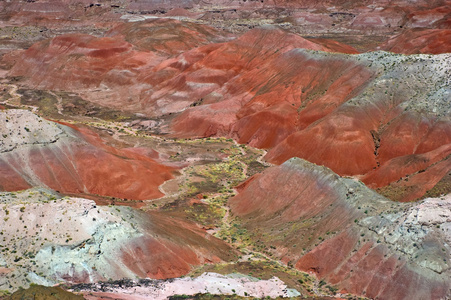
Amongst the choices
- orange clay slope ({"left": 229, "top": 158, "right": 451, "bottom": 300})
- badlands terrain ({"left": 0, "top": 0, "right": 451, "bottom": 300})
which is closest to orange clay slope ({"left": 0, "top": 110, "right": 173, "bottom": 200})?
badlands terrain ({"left": 0, "top": 0, "right": 451, "bottom": 300})

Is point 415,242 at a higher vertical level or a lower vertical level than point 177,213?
higher

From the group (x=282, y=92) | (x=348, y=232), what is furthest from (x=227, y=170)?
(x=348, y=232)

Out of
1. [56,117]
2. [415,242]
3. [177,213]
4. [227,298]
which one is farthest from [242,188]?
[56,117]

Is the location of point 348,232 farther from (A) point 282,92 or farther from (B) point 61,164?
(A) point 282,92

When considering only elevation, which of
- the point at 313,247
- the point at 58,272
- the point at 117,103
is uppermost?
the point at 58,272

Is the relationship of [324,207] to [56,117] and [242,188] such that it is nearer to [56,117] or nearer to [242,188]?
[242,188]
